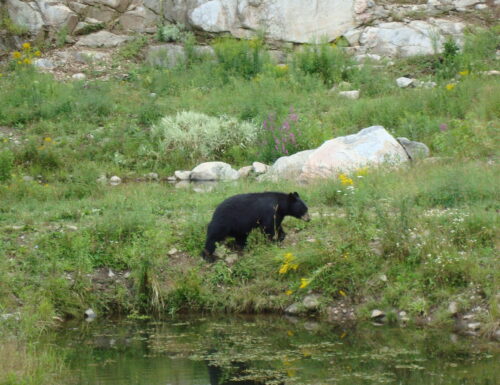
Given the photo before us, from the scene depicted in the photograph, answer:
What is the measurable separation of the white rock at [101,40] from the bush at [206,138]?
5.99 metres

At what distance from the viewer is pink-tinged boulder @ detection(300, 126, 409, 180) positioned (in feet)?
42.8

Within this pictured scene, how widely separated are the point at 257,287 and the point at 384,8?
12.8 m

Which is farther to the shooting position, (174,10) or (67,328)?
(174,10)

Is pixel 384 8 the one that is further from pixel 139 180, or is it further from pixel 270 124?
pixel 139 180

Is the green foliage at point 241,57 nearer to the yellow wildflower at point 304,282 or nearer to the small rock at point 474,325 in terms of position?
the yellow wildflower at point 304,282

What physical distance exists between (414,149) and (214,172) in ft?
11.8

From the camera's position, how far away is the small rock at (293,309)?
9.48 meters

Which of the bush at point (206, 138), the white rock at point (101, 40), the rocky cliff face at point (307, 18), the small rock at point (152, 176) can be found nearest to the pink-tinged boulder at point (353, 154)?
the bush at point (206, 138)

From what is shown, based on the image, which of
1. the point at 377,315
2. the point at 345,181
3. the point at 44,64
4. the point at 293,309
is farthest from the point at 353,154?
the point at 44,64

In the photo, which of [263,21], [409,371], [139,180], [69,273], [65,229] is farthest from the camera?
[263,21]

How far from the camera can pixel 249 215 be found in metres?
10.0

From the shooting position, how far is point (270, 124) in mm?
15320

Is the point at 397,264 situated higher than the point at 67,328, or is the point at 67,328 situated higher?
the point at 397,264

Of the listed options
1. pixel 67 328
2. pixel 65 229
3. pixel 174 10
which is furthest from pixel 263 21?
pixel 67 328
